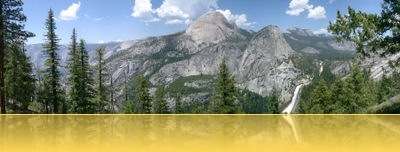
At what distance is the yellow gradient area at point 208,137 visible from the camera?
8758 millimetres

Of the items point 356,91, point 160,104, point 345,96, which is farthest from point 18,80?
point 356,91

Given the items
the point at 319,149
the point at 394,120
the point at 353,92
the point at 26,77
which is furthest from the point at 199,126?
the point at 353,92

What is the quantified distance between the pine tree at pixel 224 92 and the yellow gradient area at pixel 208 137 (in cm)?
3346

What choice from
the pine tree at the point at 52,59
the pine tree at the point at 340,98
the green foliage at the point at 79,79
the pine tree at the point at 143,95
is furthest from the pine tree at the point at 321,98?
the pine tree at the point at 52,59

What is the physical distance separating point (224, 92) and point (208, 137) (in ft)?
123

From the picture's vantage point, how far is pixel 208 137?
10.5 meters

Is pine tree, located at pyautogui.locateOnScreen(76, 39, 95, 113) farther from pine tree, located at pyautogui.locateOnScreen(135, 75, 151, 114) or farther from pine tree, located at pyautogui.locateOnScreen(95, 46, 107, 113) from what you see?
pine tree, located at pyautogui.locateOnScreen(135, 75, 151, 114)

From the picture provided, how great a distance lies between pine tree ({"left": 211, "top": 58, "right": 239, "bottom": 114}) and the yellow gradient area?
110 feet

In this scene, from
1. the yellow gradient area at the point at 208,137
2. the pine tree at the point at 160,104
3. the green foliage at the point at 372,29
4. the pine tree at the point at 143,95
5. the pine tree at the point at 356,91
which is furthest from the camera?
the pine tree at the point at 160,104

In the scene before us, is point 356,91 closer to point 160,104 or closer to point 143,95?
point 143,95

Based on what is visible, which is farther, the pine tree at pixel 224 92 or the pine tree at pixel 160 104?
the pine tree at pixel 160 104

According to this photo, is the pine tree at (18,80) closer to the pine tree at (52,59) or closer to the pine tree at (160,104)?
the pine tree at (52,59)

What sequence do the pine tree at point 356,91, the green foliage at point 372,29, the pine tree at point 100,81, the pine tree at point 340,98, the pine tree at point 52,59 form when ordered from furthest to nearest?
the pine tree at point 340,98 → the pine tree at point 356,91 → the pine tree at point 100,81 → the pine tree at point 52,59 → the green foliage at point 372,29

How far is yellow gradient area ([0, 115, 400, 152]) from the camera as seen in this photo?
8.76 metres
